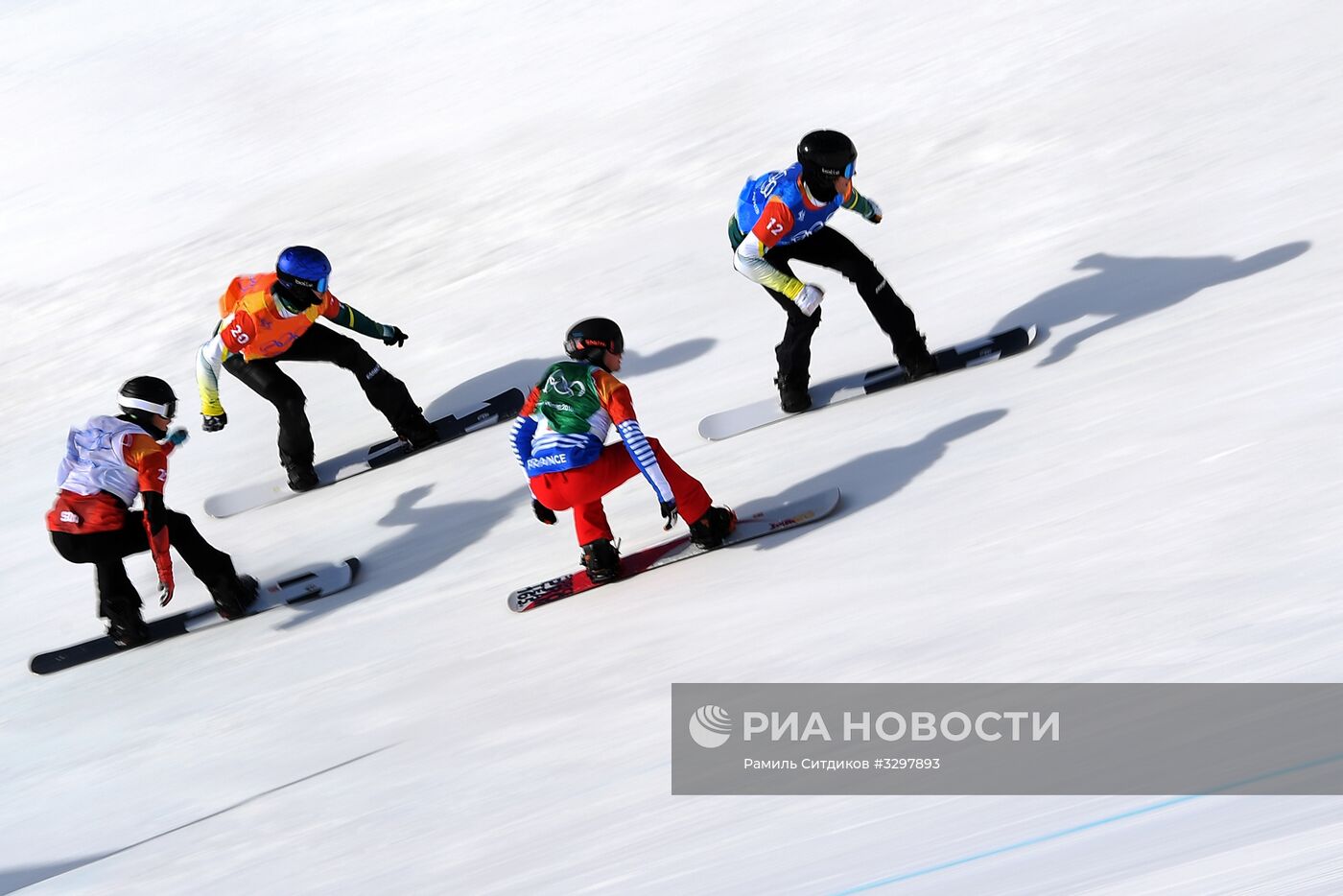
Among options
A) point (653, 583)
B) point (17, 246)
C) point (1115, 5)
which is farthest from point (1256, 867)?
point (17, 246)

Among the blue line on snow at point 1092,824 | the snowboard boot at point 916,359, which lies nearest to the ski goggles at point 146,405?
the snowboard boot at point 916,359

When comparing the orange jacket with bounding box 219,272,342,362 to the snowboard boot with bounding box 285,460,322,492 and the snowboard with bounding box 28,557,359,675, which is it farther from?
the snowboard with bounding box 28,557,359,675

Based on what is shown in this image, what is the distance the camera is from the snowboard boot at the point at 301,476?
8891mm

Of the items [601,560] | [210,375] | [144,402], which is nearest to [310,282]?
[210,375]

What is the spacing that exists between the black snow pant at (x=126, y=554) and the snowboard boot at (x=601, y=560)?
2.30 metres

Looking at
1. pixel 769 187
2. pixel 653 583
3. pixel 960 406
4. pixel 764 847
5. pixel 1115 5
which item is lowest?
pixel 764 847

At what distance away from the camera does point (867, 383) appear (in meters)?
8.47

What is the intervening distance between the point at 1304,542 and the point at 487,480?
5.09 metres

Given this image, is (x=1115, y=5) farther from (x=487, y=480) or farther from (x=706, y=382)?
(x=487, y=480)

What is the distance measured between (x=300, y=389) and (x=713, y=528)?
334cm

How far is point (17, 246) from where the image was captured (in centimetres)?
1420

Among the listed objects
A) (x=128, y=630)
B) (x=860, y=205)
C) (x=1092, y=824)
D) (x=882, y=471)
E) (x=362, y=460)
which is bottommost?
(x=1092, y=824)

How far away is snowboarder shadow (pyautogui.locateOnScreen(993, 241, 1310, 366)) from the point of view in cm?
863

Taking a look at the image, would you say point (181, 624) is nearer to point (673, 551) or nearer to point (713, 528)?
point (673, 551)
